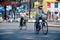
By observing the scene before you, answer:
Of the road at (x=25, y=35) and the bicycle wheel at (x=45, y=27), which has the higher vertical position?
the bicycle wheel at (x=45, y=27)

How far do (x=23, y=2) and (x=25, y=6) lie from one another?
2454 mm

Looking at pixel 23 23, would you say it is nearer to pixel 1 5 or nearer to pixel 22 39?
pixel 22 39

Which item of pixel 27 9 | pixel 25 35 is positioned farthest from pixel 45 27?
pixel 27 9

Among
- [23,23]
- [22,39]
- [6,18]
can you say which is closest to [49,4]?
[6,18]

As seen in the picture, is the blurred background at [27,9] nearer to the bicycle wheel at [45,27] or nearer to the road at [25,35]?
the road at [25,35]

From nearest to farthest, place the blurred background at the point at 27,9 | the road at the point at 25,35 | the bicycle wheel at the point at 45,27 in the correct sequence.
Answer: the road at the point at 25,35, the bicycle wheel at the point at 45,27, the blurred background at the point at 27,9

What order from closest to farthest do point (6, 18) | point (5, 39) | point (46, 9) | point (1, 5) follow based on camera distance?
point (5, 39), point (6, 18), point (46, 9), point (1, 5)

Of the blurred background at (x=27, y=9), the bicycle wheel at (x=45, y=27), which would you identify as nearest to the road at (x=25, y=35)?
the bicycle wheel at (x=45, y=27)

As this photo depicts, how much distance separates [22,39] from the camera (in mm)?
13344

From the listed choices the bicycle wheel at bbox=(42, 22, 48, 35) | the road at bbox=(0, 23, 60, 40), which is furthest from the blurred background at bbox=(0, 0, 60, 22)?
the bicycle wheel at bbox=(42, 22, 48, 35)

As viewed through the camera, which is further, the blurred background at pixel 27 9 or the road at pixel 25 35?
the blurred background at pixel 27 9

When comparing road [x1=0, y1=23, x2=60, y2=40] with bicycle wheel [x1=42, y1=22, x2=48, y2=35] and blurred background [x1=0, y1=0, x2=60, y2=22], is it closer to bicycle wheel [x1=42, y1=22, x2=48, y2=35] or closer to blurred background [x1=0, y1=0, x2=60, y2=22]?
bicycle wheel [x1=42, y1=22, x2=48, y2=35]

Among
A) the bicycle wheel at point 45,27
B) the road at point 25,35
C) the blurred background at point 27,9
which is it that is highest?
the blurred background at point 27,9

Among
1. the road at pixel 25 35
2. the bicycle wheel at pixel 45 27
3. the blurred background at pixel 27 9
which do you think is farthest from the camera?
the blurred background at pixel 27 9
